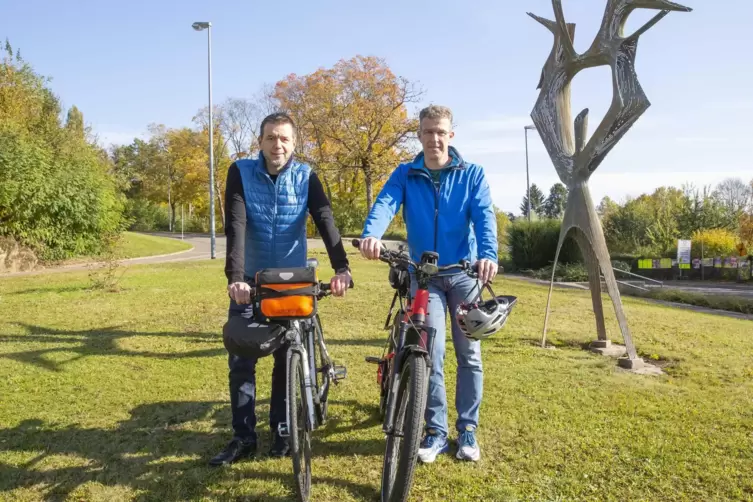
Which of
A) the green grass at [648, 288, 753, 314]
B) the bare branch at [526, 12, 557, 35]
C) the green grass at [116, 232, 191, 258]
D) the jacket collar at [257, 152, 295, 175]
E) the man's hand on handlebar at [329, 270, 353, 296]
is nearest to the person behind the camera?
the man's hand on handlebar at [329, 270, 353, 296]

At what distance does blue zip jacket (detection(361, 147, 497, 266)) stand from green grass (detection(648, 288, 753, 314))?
1200 centimetres

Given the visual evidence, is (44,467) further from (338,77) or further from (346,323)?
(338,77)

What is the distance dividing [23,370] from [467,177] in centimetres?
489

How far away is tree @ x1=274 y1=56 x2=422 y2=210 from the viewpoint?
96.1 feet

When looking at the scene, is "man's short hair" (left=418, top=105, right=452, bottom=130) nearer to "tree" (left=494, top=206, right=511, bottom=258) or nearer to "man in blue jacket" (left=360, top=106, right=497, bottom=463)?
"man in blue jacket" (left=360, top=106, right=497, bottom=463)

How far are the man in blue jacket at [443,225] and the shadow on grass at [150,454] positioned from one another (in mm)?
622

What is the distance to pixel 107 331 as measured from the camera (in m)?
7.44

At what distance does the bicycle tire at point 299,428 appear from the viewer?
2.70 m

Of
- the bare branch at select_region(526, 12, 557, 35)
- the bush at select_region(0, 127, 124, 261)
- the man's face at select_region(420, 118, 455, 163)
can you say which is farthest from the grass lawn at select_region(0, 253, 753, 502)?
the bush at select_region(0, 127, 124, 261)

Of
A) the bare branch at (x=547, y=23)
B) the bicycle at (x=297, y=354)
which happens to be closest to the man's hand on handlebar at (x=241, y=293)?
the bicycle at (x=297, y=354)

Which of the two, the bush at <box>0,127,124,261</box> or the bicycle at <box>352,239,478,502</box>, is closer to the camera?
the bicycle at <box>352,239,478,502</box>

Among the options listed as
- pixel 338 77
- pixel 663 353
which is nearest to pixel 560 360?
pixel 663 353

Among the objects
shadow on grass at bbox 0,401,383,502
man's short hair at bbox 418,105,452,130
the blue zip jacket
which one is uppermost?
man's short hair at bbox 418,105,452,130

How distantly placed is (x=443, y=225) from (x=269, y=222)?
1.01 metres
